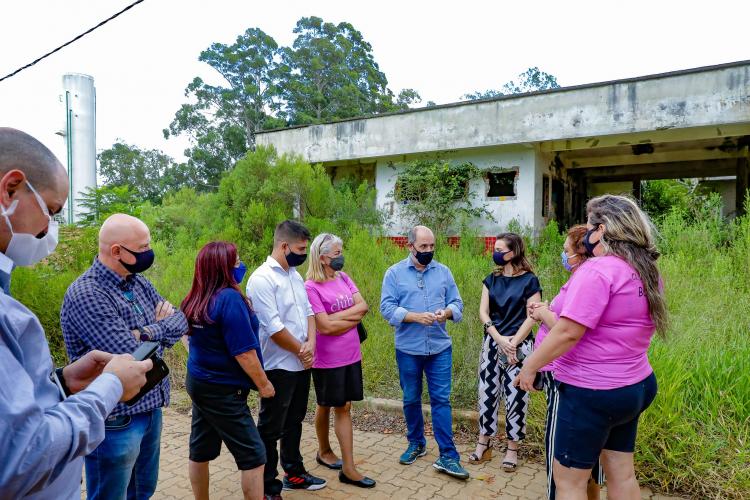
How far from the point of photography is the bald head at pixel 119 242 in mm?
2434

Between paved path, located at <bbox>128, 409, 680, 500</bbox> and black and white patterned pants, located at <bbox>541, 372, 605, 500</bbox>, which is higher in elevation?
black and white patterned pants, located at <bbox>541, 372, 605, 500</bbox>

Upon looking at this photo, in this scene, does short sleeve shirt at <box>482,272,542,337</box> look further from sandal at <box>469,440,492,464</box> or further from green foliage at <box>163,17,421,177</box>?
green foliage at <box>163,17,421,177</box>

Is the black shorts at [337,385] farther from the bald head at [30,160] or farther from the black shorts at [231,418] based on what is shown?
the bald head at [30,160]

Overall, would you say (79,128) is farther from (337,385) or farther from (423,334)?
(423,334)

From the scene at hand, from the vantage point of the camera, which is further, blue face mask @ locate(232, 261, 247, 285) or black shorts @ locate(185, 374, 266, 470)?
blue face mask @ locate(232, 261, 247, 285)

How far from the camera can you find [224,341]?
110 inches

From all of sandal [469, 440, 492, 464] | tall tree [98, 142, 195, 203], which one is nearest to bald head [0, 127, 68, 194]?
sandal [469, 440, 492, 464]

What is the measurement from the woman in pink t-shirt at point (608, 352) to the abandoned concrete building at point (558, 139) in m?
8.57

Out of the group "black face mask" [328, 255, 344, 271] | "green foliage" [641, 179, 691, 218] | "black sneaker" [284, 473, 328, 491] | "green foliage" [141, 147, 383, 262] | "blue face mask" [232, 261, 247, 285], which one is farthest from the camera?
"green foliage" [641, 179, 691, 218]

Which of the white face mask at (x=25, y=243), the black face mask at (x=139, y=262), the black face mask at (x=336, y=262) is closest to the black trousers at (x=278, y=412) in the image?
the black face mask at (x=336, y=262)

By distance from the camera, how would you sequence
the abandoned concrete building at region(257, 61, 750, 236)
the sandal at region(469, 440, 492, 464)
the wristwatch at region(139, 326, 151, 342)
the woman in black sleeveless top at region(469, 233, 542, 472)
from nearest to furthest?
the wristwatch at region(139, 326, 151, 342), the woman in black sleeveless top at region(469, 233, 542, 472), the sandal at region(469, 440, 492, 464), the abandoned concrete building at region(257, 61, 750, 236)

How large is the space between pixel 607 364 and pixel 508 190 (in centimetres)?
952

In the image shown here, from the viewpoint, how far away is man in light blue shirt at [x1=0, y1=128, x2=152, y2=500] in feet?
3.43

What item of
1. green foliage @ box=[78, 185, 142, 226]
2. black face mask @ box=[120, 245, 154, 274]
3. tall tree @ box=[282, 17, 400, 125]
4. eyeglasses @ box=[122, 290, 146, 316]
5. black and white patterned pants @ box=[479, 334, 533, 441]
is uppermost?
tall tree @ box=[282, 17, 400, 125]
